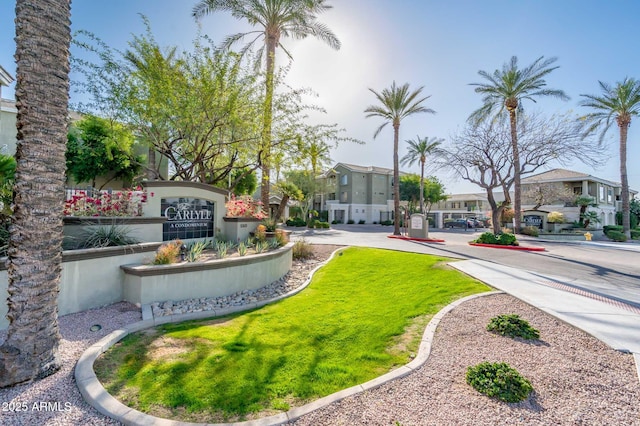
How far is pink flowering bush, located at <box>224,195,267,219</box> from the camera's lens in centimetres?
1136

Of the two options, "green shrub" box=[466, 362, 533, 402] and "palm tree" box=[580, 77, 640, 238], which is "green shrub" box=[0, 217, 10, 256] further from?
"palm tree" box=[580, 77, 640, 238]

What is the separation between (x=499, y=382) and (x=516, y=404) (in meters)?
0.22

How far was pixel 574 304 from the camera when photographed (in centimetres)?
588

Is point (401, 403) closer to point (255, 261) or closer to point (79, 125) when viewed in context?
point (255, 261)

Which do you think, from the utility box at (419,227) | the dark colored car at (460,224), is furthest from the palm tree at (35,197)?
the dark colored car at (460,224)

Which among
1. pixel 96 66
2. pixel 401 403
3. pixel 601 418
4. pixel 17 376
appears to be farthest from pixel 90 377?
pixel 96 66

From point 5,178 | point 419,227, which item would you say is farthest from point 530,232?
point 5,178

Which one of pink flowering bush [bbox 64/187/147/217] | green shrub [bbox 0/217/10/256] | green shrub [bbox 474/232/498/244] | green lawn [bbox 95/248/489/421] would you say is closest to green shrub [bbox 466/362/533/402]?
green lawn [bbox 95/248/489/421]

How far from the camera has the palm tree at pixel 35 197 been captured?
10.8 feet

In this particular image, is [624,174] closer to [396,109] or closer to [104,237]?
[396,109]

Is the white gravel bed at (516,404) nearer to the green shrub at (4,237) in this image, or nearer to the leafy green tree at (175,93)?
the green shrub at (4,237)

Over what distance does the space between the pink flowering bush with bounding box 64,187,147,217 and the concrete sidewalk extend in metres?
9.60

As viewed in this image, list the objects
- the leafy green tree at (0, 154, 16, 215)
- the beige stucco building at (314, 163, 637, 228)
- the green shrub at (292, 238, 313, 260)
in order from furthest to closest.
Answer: the beige stucco building at (314, 163, 637, 228), the green shrub at (292, 238, 313, 260), the leafy green tree at (0, 154, 16, 215)

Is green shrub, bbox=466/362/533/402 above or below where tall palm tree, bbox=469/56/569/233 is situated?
below
